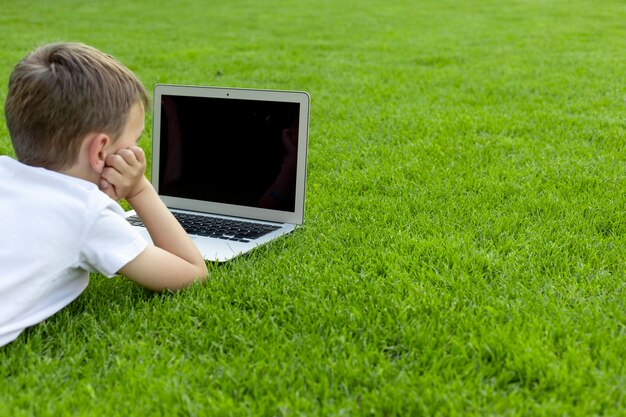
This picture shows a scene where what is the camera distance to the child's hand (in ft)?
8.68

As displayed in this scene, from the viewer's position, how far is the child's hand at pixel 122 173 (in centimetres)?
265

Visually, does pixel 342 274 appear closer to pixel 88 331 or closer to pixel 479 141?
pixel 88 331

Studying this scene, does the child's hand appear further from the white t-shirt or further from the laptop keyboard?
the laptop keyboard

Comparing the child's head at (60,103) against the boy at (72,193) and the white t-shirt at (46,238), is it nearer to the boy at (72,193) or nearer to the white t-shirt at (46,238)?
the boy at (72,193)

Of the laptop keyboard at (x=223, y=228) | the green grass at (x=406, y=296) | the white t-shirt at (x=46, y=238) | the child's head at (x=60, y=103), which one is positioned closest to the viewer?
the green grass at (x=406, y=296)

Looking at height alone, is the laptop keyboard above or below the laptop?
below

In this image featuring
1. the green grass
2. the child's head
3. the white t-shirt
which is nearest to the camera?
the green grass

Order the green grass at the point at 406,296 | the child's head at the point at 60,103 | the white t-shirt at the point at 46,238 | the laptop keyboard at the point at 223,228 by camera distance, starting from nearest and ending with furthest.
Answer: the green grass at the point at 406,296, the white t-shirt at the point at 46,238, the child's head at the point at 60,103, the laptop keyboard at the point at 223,228

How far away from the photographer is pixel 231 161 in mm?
3594

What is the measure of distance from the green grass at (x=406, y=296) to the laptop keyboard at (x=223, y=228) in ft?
0.43

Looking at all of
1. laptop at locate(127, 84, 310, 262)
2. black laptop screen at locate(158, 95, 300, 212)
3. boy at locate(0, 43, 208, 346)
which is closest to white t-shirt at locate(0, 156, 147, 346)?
boy at locate(0, 43, 208, 346)

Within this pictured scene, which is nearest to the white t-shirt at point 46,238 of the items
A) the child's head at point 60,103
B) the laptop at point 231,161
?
the child's head at point 60,103

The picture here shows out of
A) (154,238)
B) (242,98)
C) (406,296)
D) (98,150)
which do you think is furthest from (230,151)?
(406,296)

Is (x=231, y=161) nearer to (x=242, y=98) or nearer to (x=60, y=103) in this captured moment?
(x=242, y=98)
